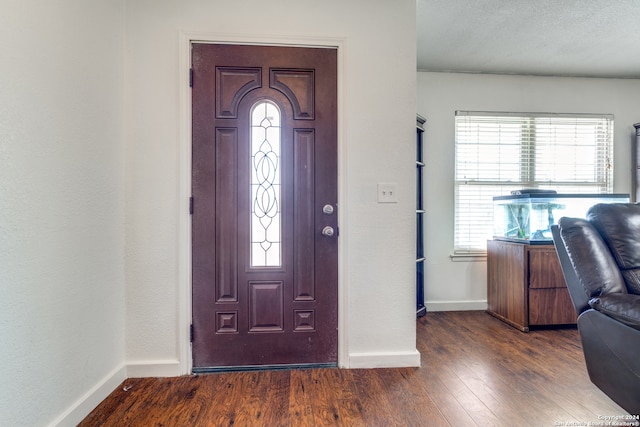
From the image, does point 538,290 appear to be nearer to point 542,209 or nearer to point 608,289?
point 542,209

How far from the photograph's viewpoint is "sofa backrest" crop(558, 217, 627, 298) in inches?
58.6

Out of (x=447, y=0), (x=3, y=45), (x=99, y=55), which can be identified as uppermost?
(x=447, y=0)

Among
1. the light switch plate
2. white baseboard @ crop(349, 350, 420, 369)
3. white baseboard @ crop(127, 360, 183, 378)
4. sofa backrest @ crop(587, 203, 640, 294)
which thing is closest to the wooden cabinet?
sofa backrest @ crop(587, 203, 640, 294)

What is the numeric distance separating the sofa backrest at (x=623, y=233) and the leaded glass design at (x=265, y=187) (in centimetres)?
174

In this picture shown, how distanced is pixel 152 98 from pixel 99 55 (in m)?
0.32

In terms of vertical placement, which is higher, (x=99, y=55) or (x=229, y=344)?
(x=99, y=55)

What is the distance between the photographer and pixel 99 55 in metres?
1.76

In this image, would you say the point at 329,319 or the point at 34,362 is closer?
the point at 34,362

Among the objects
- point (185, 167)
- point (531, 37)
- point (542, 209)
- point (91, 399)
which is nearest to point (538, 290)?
point (542, 209)

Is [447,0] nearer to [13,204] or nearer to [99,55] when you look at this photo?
[99,55]

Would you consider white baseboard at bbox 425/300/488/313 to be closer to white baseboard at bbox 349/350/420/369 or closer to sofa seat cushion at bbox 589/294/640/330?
white baseboard at bbox 349/350/420/369

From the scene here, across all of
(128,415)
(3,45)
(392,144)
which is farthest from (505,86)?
(128,415)

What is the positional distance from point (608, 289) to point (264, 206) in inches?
71.5

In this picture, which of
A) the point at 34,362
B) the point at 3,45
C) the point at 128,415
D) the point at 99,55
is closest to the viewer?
the point at 3,45
